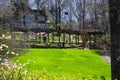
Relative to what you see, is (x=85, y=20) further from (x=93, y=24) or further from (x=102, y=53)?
(x=102, y=53)

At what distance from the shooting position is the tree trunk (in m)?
7.68

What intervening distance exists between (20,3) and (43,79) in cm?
5259

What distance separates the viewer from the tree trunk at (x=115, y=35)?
25.2 feet

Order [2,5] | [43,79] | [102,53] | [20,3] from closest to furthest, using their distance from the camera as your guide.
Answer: [43,79]
[102,53]
[2,5]
[20,3]

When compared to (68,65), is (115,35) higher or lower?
higher

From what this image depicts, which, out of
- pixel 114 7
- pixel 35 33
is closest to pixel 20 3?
pixel 35 33

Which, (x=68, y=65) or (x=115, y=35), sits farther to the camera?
(x=68, y=65)

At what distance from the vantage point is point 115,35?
773 centimetres

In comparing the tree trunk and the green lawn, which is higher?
the tree trunk

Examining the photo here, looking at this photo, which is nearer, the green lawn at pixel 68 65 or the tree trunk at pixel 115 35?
the tree trunk at pixel 115 35

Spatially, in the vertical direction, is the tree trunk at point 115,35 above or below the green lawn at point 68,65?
above

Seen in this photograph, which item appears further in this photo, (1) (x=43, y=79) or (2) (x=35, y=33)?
(2) (x=35, y=33)

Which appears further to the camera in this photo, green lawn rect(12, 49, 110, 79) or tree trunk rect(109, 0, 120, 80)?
green lawn rect(12, 49, 110, 79)

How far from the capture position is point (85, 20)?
70.7m
